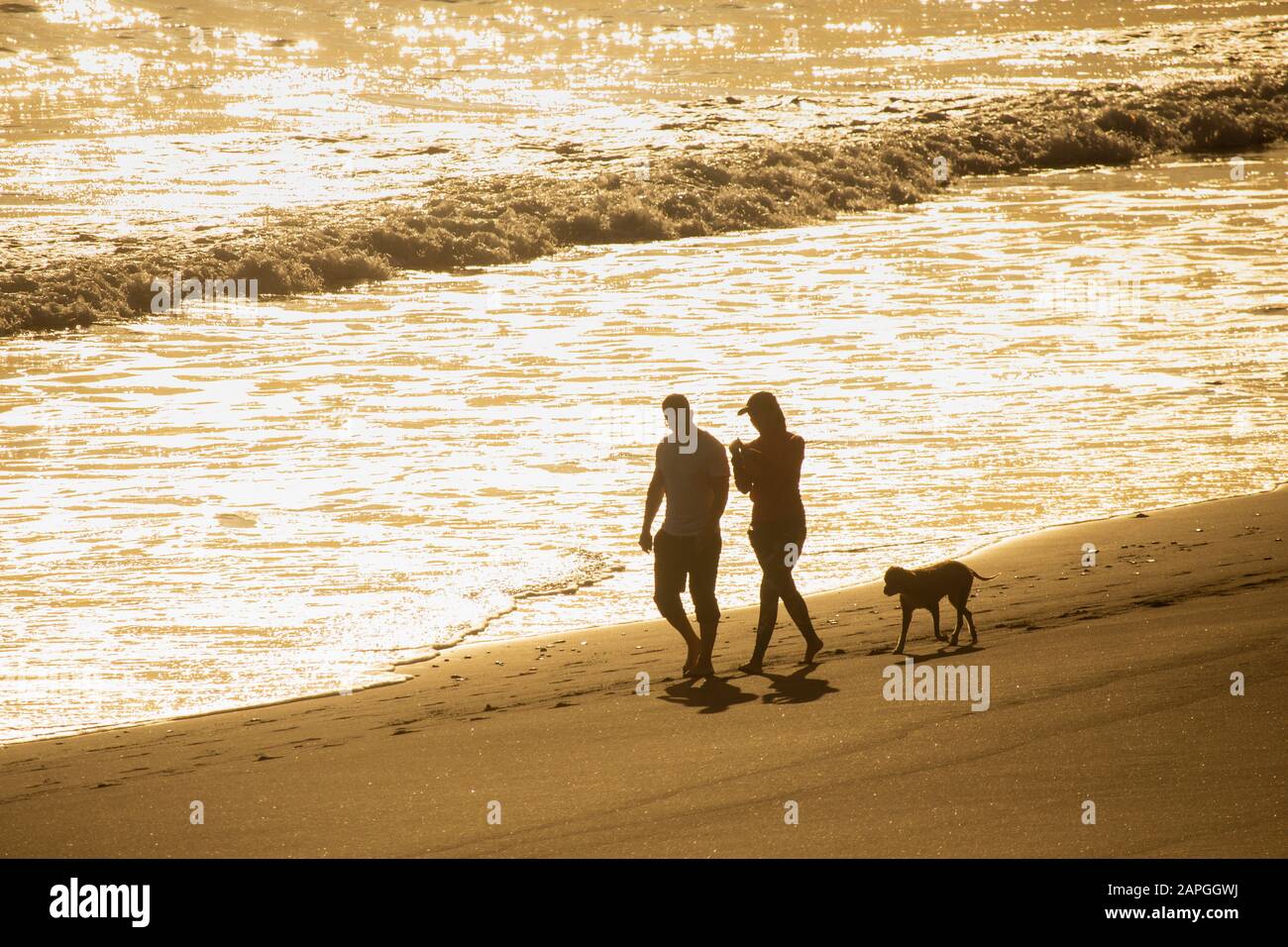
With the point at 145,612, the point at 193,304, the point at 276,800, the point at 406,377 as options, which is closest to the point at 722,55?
the point at 193,304

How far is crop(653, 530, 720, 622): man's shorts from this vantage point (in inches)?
341

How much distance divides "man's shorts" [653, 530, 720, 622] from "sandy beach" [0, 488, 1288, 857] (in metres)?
0.41

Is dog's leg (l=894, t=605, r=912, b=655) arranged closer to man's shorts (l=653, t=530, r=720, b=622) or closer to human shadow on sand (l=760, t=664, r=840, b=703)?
human shadow on sand (l=760, t=664, r=840, b=703)

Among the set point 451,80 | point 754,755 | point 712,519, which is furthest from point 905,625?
point 451,80

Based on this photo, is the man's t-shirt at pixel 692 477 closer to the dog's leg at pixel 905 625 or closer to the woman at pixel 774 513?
the woman at pixel 774 513

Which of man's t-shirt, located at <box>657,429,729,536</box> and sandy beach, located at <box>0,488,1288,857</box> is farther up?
man's t-shirt, located at <box>657,429,729,536</box>

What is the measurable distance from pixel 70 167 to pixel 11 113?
26.8 feet

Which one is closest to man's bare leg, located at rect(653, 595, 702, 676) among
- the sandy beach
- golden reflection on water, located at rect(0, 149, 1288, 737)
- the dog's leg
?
the sandy beach

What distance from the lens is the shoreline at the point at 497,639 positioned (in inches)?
333

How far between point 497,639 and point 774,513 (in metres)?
2.25

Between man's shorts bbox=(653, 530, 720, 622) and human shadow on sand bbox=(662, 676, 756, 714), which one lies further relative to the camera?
man's shorts bbox=(653, 530, 720, 622)

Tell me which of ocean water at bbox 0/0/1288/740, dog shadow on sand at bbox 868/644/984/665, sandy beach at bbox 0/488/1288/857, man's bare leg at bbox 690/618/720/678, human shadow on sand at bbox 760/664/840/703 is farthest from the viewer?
ocean water at bbox 0/0/1288/740

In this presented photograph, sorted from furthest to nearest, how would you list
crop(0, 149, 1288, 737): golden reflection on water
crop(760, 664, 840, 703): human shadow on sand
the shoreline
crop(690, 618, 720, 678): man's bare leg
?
crop(0, 149, 1288, 737): golden reflection on water
crop(690, 618, 720, 678): man's bare leg
the shoreline
crop(760, 664, 840, 703): human shadow on sand
